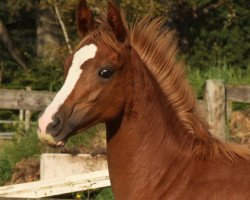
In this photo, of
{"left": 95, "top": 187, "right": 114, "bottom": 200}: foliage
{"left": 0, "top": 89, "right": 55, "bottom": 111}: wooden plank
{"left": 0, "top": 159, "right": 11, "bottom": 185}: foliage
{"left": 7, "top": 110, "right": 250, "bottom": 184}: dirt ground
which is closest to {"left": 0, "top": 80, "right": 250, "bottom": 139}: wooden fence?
{"left": 7, "top": 110, "right": 250, "bottom": 184}: dirt ground

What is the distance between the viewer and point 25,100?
9562 millimetres

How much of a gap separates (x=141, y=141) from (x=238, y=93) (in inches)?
147

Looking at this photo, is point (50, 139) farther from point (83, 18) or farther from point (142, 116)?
point (83, 18)

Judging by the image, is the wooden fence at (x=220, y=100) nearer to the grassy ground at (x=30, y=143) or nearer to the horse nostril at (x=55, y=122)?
the grassy ground at (x=30, y=143)

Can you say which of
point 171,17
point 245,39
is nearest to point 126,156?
point 171,17

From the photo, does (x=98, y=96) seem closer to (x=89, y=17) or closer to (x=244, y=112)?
(x=89, y=17)

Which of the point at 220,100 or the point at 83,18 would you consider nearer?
the point at 83,18

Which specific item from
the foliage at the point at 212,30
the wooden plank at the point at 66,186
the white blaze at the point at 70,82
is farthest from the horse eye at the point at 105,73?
the foliage at the point at 212,30

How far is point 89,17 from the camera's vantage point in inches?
199

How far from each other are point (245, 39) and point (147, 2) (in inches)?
356

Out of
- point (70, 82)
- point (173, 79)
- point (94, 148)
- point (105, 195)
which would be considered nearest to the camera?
point (70, 82)

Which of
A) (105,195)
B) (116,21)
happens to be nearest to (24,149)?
(105,195)

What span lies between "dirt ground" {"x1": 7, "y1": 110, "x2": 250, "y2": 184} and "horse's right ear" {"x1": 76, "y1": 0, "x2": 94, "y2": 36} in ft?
12.8

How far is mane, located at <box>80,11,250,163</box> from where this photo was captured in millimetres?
4859
